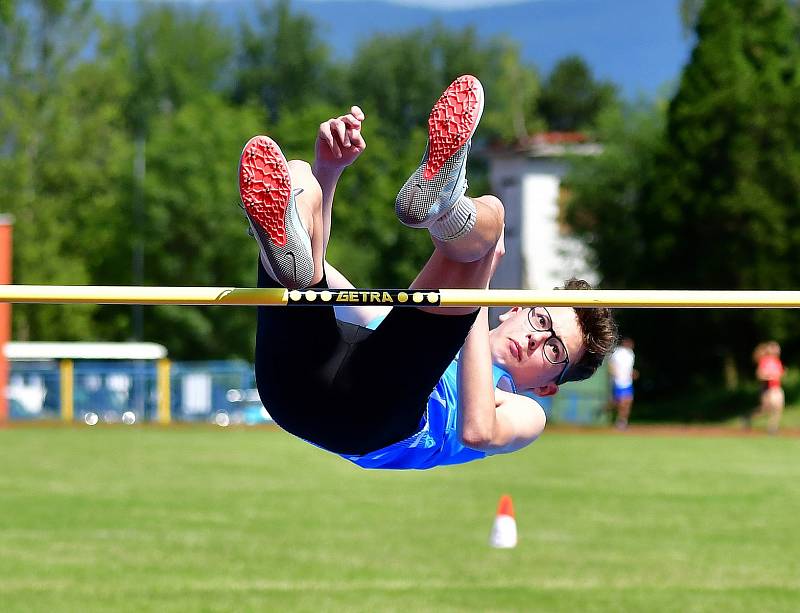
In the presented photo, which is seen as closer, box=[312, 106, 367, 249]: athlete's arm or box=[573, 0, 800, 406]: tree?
box=[312, 106, 367, 249]: athlete's arm

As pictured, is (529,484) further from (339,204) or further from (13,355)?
(339,204)

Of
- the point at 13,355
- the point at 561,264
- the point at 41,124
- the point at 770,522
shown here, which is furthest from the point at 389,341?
the point at 561,264

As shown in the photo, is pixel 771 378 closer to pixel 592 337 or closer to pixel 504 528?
pixel 504 528

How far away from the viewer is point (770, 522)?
11.5 m

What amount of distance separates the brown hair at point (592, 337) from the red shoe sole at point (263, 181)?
1.29m

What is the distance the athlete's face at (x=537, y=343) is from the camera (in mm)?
4684

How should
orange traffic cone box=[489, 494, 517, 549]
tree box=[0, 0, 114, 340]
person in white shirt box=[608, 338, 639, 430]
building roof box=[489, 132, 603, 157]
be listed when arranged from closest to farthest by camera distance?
orange traffic cone box=[489, 494, 517, 549] < person in white shirt box=[608, 338, 639, 430] < tree box=[0, 0, 114, 340] < building roof box=[489, 132, 603, 157]

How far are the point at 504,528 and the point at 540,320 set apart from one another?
5.04m

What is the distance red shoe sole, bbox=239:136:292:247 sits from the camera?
372cm

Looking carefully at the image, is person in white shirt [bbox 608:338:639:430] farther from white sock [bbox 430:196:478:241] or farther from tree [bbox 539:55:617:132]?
tree [bbox 539:55:617:132]

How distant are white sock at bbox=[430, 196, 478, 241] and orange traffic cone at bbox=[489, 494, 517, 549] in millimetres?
5760

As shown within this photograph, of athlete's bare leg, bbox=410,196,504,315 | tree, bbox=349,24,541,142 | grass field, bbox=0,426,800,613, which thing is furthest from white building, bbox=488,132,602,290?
athlete's bare leg, bbox=410,196,504,315

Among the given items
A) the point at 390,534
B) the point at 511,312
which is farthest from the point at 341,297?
the point at 390,534

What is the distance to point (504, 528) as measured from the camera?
955 centimetres
